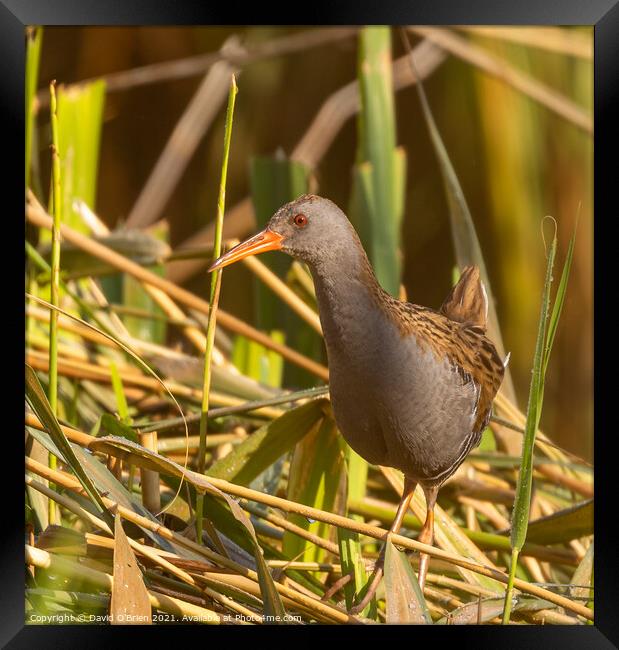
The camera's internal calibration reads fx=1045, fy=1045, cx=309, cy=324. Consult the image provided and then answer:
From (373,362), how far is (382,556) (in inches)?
13.5

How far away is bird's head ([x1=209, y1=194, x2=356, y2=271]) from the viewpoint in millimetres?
1455

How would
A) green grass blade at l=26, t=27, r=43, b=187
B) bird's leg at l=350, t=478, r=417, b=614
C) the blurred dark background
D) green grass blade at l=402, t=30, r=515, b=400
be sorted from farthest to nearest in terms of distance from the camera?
1. the blurred dark background
2. green grass blade at l=402, t=30, r=515, b=400
3. green grass blade at l=26, t=27, r=43, b=187
4. bird's leg at l=350, t=478, r=417, b=614

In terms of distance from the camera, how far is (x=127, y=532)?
146 centimetres

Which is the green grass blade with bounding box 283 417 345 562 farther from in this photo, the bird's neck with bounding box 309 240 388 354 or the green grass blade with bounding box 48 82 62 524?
the green grass blade with bounding box 48 82 62 524

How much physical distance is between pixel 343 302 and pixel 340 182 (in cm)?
104

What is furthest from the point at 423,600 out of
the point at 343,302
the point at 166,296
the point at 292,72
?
the point at 292,72

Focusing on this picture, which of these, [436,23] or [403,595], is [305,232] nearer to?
[436,23]

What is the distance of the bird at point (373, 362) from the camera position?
1.45 meters

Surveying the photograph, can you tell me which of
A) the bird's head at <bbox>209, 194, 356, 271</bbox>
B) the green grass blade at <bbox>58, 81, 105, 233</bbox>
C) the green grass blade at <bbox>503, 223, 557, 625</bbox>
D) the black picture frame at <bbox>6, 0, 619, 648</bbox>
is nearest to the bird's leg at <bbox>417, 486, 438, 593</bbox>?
the black picture frame at <bbox>6, 0, 619, 648</bbox>

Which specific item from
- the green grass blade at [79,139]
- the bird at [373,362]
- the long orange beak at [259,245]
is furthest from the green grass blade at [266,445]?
the green grass blade at [79,139]

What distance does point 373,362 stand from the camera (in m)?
1.46

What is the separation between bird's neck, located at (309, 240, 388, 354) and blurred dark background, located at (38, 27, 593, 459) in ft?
1.82

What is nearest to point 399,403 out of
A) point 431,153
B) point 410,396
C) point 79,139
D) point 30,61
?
point 410,396

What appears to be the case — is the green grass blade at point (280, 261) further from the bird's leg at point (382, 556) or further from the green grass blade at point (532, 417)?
A: the green grass blade at point (532, 417)
